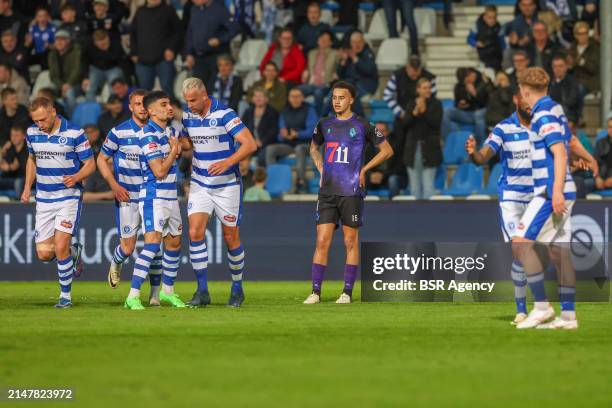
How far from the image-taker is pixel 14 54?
24828 millimetres

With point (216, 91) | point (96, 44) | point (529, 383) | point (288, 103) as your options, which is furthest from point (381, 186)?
point (529, 383)

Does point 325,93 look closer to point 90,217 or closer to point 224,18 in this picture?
point 224,18

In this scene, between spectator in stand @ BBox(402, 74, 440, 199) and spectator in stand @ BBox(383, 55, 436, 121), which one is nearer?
spectator in stand @ BBox(402, 74, 440, 199)

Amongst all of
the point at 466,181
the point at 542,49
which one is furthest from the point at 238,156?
the point at 542,49

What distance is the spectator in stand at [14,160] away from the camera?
850 inches

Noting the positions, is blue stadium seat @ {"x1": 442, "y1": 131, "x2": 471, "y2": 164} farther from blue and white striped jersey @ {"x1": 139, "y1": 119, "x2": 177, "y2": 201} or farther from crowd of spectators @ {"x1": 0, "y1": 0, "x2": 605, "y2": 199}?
blue and white striped jersey @ {"x1": 139, "y1": 119, "x2": 177, "y2": 201}

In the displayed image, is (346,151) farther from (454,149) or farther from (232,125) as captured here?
(454,149)

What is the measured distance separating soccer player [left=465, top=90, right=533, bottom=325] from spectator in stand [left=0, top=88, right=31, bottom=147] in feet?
39.4

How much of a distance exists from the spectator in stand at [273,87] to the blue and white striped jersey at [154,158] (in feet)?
29.8

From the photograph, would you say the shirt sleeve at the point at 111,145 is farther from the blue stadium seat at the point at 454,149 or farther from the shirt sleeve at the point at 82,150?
→ the blue stadium seat at the point at 454,149

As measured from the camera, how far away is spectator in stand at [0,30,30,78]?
24.7m

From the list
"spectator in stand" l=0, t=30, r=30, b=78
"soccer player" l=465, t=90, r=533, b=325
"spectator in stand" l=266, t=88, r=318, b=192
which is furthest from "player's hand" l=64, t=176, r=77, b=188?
"spectator in stand" l=0, t=30, r=30, b=78

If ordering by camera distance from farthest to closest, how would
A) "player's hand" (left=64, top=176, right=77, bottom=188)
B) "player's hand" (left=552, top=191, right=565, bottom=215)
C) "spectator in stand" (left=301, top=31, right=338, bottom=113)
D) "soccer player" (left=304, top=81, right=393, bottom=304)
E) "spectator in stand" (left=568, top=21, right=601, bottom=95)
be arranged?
"spectator in stand" (left=301, top=31, right=338, bottom=113) < "spectator in stand" (left=568, top=21, right=601, bottom=95) < "soccer player" (left=304, top=81, right=393, bottom=304) < "player's hand" (left=64, top=176, right=77, bottom=188) < "player's hand" (left=552, top=191, right=565, bottom=215)

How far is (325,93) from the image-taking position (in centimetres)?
2266
